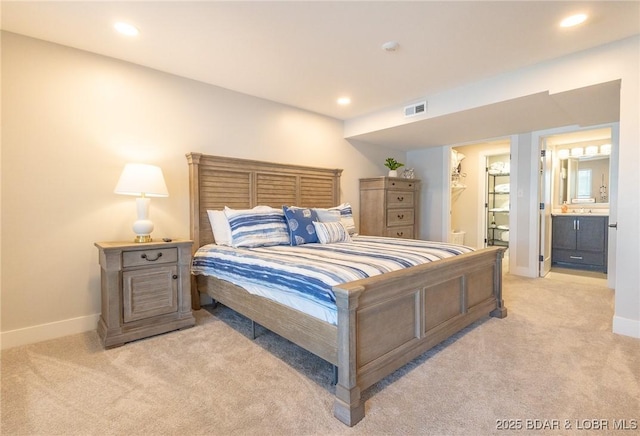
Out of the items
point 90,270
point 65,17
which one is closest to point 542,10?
point 65,17

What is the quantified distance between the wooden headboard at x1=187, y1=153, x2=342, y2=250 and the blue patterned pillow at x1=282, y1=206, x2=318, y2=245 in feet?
1.96

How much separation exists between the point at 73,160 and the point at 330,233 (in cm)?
231

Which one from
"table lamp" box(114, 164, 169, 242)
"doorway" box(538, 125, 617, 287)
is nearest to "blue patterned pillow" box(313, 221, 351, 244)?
"table lamp" box(114, 164, 169, 242)

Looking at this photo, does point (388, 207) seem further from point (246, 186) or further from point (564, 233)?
point (564, 233)

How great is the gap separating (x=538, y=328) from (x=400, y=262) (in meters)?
1.51

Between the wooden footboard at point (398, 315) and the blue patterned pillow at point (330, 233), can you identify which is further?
the blue patterned pillow at point (330, 233)

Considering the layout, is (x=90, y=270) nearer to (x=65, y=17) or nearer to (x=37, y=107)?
(x=37, y=107)

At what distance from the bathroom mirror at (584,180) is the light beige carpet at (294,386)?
12.5 ft

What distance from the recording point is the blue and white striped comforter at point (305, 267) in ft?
5.40

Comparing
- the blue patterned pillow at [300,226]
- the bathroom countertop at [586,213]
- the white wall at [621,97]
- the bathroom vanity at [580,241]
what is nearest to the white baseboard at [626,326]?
the white wall at [621,97]

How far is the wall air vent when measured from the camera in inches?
138

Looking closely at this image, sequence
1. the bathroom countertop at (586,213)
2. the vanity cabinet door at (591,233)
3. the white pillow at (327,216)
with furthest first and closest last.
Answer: the bathroom countertop at (586,213) → the vanity cabinet door at (591,233) → the white pillow at (327,216)

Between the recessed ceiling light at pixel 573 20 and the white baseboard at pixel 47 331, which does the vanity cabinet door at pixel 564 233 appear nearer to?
the recessed ceiling light at pixel 573 20

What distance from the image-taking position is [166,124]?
294 cm
